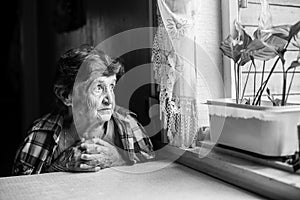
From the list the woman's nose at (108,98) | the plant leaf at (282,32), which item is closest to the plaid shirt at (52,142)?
the woman's nose at (108,98)

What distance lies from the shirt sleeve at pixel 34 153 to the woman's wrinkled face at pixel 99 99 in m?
0.20

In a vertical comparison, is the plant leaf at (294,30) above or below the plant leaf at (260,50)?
above

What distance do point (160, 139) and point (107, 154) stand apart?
0.26 meters

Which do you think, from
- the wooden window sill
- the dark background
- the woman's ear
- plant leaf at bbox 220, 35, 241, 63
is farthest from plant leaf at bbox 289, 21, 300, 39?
the dark background

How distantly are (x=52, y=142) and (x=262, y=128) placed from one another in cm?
80

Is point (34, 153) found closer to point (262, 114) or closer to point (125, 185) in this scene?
point (125, 185)

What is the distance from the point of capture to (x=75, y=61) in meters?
1.47

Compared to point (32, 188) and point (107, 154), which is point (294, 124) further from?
point (32, 188)

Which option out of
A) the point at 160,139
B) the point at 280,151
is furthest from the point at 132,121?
the point at 280,151

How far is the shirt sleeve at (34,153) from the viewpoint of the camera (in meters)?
1.40

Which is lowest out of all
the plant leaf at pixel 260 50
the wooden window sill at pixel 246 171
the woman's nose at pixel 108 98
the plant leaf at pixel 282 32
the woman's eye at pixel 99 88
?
the wooden window sill at pixel 246 171

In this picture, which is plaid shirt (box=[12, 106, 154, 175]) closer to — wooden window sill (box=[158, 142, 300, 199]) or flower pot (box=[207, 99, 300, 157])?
wooden window sill (box=[158, 142, 300, 199])

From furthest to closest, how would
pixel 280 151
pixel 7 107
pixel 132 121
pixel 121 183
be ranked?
pixel 7 107 → pixel 132 121 → pixel 121 183 → pixel 280 151

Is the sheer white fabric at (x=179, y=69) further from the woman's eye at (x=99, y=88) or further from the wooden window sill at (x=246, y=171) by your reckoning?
the woman's eye at (x=99, y=88)
